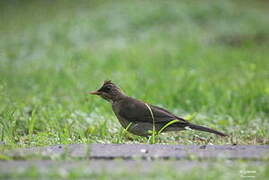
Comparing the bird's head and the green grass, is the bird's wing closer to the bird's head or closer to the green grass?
the green grass

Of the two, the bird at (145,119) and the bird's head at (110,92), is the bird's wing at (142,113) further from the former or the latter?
the bird's head at (110,92)

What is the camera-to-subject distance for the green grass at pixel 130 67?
22.0ft

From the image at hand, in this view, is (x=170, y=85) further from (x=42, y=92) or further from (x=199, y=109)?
(x=42, y=92)

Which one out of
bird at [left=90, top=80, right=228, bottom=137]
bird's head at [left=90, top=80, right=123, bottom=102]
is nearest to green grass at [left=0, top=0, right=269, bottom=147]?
bird at [left=90, top=80, right=228, bottom=137]

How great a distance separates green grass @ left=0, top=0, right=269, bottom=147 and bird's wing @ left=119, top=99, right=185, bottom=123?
0.80 feet

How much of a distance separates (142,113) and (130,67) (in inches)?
218

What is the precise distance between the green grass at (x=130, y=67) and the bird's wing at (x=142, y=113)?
244 mm

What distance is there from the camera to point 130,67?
1196 centimetres

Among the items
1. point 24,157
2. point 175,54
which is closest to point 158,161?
point 24,157

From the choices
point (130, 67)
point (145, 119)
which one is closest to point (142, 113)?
point (145, 119)

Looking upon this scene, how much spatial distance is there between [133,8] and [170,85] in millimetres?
11039

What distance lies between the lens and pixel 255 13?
20.8 metres

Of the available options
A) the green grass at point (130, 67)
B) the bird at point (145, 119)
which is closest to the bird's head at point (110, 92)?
the bird at point (145, 119)

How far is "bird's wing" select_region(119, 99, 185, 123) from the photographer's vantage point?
20.8 ft
